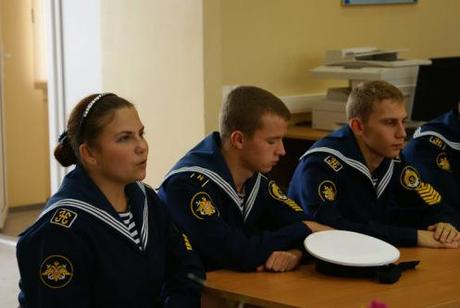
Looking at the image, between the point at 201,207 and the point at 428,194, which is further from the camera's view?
the point at 428,194

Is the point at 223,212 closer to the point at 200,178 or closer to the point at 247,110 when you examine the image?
the point at 200,178

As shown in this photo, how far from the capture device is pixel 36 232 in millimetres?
2043

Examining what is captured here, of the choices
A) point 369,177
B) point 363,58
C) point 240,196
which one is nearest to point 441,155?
point 369,177

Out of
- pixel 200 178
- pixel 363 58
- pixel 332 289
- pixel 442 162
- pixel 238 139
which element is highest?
pixel 363 58

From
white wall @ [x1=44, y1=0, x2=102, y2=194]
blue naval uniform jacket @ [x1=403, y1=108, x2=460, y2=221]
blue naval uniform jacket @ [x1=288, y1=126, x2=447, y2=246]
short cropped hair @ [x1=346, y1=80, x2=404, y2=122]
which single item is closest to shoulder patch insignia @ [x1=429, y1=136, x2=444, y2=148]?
blue naval uniform jacket @ [x1=403, y1=108, x2=460, y2=221]

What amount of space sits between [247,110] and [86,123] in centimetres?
58

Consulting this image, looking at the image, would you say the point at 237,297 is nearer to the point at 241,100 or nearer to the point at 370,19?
the point at 241,100

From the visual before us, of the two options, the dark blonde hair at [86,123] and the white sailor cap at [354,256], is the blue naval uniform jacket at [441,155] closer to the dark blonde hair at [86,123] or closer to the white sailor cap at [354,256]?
the white sailor cap at [354,256]

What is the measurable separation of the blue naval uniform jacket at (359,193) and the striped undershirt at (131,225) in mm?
729

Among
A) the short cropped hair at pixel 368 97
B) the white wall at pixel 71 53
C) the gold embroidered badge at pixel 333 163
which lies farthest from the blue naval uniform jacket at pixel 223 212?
the white wall at pixel 71 53

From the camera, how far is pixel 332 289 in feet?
7.02

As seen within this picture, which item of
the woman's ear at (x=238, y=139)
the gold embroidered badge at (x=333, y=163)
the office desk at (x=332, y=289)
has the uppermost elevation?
the woman's ear at (x=238, y=139)

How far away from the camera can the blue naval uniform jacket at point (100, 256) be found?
2.03 metres

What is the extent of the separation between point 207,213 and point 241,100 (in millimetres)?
392
